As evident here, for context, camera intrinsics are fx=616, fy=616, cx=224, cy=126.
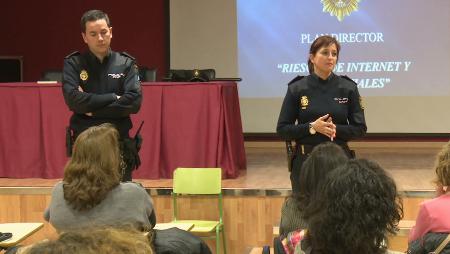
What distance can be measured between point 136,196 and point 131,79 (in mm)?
1361

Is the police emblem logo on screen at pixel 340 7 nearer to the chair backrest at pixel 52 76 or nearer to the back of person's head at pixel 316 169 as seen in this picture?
the chair backrest at pixel 52 76

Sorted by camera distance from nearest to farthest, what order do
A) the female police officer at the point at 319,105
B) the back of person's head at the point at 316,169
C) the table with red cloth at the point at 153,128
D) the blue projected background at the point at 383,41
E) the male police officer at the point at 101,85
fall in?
the back of person's head at the point at 316,169 → the female police officer at the point at 319,105 → the male police officer at the point at 101,85 → the table with red cloth at the point at 153,128 → the blue projected background at the point at 383,41

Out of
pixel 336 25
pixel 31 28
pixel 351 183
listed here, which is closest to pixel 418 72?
pixel 336 25

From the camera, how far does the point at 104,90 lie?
3637mm

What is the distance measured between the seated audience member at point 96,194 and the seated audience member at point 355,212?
3.34 feet

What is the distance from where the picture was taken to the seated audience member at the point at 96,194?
2.37 m

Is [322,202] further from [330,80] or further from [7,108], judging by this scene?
[7,108]

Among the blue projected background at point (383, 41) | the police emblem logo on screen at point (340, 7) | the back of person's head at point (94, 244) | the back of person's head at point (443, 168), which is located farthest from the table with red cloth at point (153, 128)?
the back of person's head at point (94, 244)

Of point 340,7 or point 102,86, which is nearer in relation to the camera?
point 102,86

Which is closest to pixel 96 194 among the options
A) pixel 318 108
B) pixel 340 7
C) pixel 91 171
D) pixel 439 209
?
pixel 91 171

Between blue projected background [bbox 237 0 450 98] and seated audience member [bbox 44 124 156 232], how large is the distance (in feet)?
16.8

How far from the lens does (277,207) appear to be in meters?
4.64

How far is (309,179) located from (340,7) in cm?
545

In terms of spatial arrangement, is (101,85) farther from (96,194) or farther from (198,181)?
(96,194)
